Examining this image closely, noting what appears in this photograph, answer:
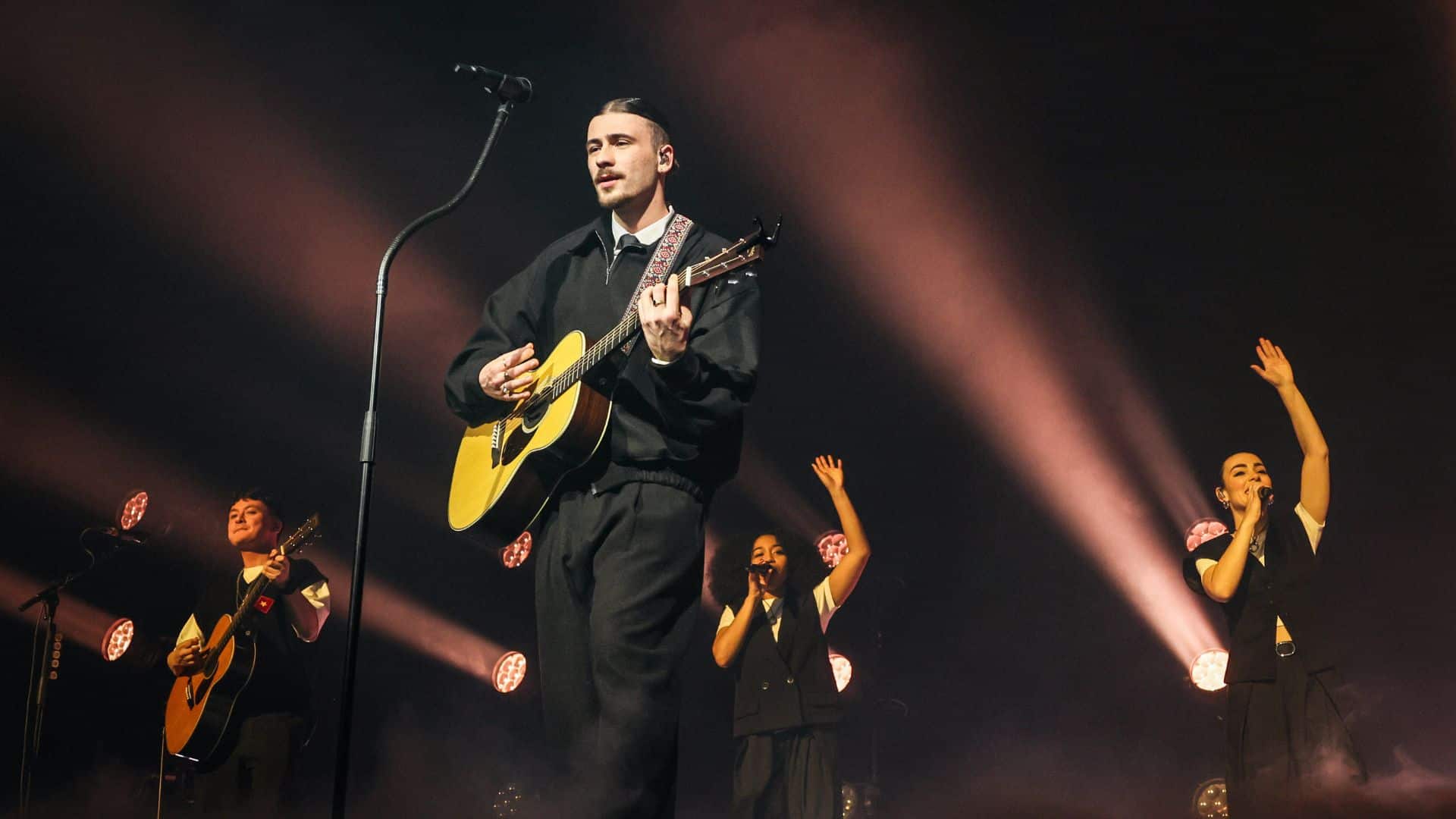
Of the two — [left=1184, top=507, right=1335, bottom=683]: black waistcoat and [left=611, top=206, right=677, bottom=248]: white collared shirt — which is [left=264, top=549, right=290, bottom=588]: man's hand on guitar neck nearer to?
[left=611, top=206, right=677, bottom=248]: white collared shirt

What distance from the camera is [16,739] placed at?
5.63m

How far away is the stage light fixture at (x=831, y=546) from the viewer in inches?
237

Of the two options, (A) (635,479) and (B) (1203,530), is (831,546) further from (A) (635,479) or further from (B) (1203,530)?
(A) (635,479)

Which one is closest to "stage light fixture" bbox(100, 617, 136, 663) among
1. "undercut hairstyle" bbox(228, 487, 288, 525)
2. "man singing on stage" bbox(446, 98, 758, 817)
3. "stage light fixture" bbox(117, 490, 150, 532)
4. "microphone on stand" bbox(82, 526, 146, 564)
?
"microphone on stand" bbox(82, 526, 146, 564)

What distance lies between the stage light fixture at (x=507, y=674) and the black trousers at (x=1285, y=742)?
3.53 metres

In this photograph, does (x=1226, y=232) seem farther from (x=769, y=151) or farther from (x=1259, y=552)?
(x=769, y=151)

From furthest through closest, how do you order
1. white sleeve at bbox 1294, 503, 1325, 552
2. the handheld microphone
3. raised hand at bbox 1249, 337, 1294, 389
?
raised hand at bbox 1249, 337, 1294, 389, white sleeve at bbox 1294, 503, 1325, 552, the handheld microphone

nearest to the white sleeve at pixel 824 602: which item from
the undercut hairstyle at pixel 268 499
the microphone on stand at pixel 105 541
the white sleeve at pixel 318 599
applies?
the white sleeve at pixel 318 599

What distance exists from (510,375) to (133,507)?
3.84 metres

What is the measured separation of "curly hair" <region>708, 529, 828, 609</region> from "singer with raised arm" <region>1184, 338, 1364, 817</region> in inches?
75.8

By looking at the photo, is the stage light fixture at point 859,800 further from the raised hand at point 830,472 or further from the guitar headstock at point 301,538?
the guitar headstock at point 301,538

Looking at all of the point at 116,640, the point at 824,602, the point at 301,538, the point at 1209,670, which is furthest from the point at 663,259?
the point at 116,640

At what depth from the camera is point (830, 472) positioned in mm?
5754

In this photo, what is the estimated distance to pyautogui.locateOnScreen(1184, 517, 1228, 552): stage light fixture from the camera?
201 inches
